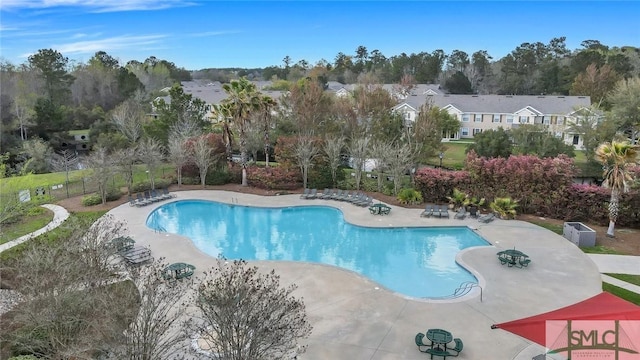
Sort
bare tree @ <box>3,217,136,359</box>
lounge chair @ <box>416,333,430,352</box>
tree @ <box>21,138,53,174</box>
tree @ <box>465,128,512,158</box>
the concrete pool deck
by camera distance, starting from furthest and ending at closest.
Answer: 1. tree @ <box>21,138,53,174</box>
2. tree @ <box>465,128,512,158</box>
3. the concrete pool deck
4. lounge chair @ <box>416,333,430,352</box>
5. bare tree @ <box>3,217,136,359</box>

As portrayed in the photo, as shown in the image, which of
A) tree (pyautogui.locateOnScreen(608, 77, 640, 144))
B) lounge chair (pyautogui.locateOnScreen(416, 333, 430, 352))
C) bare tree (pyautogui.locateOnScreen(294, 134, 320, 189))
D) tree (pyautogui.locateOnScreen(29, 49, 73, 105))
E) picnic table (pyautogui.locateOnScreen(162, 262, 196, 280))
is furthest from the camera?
tree (pyautogui.locateOnScreen(29, 49, 73, 105))

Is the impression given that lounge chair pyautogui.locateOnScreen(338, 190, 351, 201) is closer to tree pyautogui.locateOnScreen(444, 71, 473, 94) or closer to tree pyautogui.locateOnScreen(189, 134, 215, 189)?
tree pyautogui.locateOnScreen(189, 134, 215, 189)

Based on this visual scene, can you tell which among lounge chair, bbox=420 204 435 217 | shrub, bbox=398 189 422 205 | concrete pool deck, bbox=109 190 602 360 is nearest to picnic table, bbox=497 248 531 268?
concrete pool deck, bbox=109 190 602 360

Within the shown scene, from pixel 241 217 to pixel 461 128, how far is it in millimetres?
42509

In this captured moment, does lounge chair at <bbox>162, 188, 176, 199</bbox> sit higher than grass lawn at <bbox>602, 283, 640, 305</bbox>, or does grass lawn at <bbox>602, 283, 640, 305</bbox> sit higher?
lounge chair at <bbox>162, 188, 176, 199</bbox>

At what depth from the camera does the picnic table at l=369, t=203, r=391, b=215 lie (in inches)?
975

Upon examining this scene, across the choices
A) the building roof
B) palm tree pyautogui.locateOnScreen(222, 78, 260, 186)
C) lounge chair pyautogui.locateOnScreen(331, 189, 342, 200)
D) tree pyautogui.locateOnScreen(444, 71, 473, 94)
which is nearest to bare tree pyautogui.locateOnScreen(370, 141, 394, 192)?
lounge chair pyautogui.locateOnScreen(331, 189, 342, 200)

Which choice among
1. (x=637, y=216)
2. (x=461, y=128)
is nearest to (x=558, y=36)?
(x=461, y=128)

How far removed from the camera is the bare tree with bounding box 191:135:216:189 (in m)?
30.0

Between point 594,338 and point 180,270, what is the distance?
44.7 ft

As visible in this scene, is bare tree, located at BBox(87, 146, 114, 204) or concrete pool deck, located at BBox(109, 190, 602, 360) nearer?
concrete pool deck, located at BBox(109, 190, 602, 360)

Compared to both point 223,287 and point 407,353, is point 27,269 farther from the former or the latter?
point 407,353

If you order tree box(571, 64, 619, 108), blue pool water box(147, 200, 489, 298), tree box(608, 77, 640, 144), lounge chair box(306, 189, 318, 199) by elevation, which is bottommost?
blue pool water box(147, 200, 489, 298)

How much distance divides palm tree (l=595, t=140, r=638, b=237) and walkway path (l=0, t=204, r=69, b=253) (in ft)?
90.6
